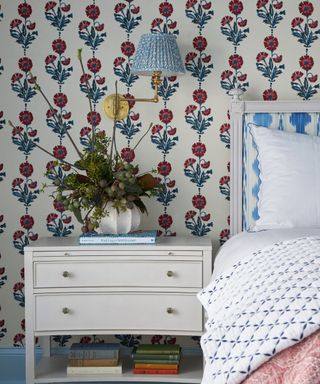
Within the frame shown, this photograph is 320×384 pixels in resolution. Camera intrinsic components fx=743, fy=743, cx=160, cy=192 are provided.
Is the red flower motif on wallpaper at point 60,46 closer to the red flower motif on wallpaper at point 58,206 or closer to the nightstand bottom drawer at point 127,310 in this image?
the red flower motif on wallpaper at point 58,206

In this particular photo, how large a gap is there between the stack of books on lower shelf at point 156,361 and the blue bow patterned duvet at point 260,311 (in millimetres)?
1142

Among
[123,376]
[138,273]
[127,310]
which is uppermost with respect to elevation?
[138,273]

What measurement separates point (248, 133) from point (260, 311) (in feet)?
6.00

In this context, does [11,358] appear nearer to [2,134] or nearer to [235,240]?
[2,134]

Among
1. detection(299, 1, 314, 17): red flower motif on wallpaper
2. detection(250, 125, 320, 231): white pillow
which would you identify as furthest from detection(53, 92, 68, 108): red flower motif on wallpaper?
detection(299, 1, 314, 17): red flower motif on wallpaper

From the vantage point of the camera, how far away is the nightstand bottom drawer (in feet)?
10.3

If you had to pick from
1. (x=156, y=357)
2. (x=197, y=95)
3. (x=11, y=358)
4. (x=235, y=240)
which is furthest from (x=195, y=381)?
(x=197, y=95)

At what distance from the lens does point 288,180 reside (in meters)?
3.17

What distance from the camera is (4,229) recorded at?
3.59 metres

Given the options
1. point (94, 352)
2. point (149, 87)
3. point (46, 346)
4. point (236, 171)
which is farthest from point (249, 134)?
point (46, 346)

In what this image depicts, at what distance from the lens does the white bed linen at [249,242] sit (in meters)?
2.67

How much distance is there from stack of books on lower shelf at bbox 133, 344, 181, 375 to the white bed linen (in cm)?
53

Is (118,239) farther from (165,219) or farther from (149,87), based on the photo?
(149,87)

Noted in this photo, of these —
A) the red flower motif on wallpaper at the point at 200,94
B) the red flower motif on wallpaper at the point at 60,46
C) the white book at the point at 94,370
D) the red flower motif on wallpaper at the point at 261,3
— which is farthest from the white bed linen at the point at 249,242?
the red flower motif on wallpaper at the point at 60,46
